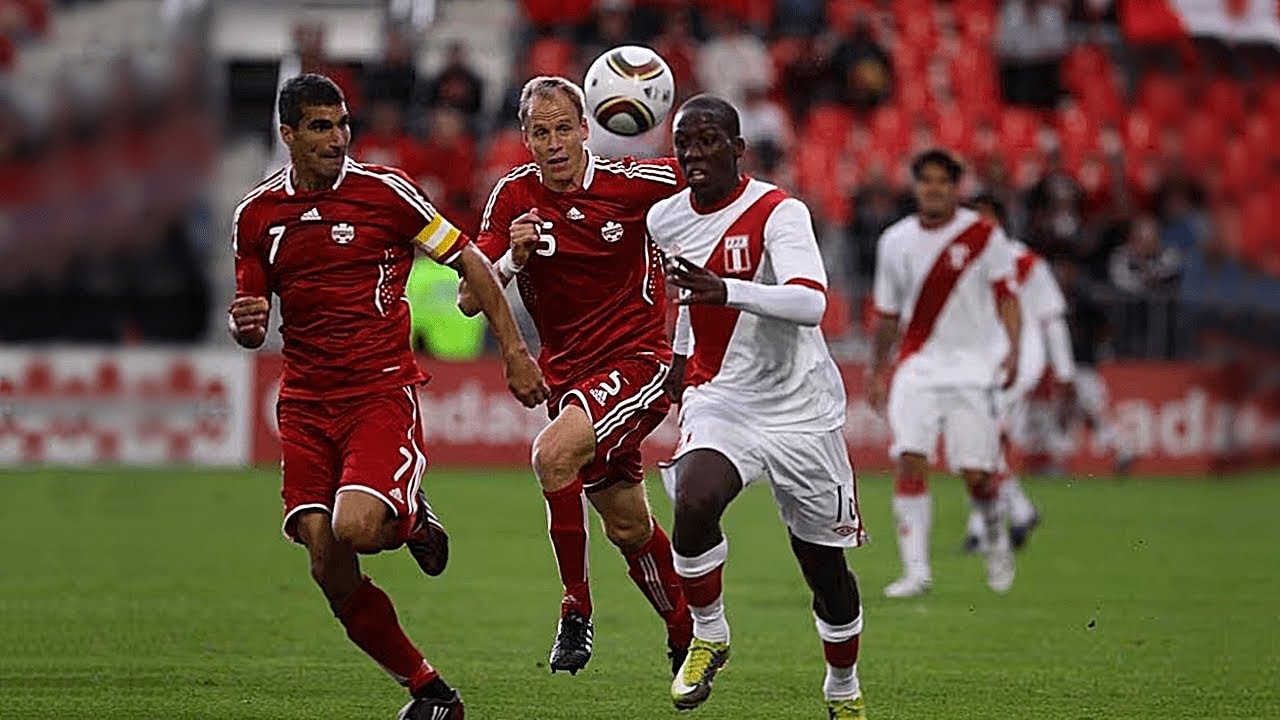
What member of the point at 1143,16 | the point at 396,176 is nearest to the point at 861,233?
the point at 1143,16

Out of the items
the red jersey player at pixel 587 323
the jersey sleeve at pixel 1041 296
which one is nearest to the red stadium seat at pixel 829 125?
the jersey sleeve at pixel 1041 296

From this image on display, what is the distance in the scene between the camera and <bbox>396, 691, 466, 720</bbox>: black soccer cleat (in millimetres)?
8031

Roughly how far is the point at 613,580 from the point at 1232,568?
446 centimetres

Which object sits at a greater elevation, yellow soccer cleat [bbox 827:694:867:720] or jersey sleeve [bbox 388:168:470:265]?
jersey sleeve [bbox 388:168:470:265]

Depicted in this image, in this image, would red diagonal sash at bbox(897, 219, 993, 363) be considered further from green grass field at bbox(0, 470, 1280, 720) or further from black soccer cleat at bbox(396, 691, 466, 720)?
black soccer cleat at bbox(396, 691, 466, 720)

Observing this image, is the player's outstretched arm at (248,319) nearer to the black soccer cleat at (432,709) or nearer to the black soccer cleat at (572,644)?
the black soccer cleat at (432,709)

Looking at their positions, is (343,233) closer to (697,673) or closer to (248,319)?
(248,319)

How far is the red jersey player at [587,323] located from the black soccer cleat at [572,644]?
0.01 m

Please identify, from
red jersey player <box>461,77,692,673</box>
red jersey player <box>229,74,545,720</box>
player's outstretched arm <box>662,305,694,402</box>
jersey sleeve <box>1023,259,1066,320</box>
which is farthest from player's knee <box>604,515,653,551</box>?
jersey sleeve <box>1023,259,1066,320</box>

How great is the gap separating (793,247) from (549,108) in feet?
4.99

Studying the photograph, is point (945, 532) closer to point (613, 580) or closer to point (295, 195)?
point (613, 580)

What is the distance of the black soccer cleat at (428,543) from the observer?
8477 millimetres

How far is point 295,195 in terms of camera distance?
818 centimetres

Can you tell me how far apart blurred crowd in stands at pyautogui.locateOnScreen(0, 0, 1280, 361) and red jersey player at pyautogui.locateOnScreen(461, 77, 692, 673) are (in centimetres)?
1185
